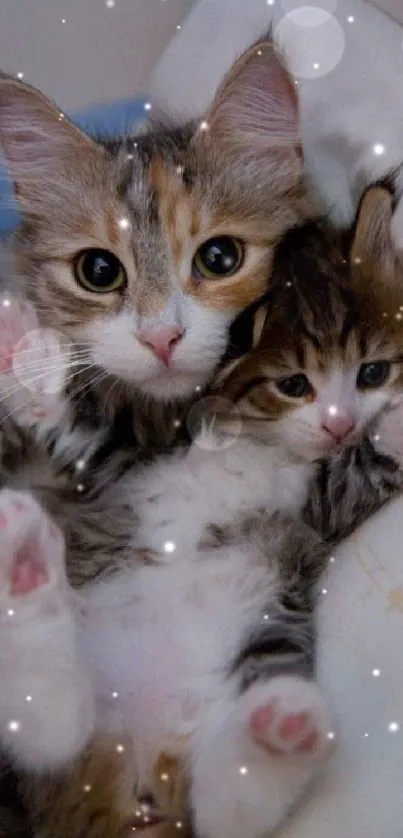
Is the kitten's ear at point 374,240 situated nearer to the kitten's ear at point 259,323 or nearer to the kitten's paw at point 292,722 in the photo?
the kitten's ear at point 259,323

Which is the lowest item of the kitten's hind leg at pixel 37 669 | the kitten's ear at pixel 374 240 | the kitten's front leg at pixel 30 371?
the kitten's hind leg at pixel 37 669

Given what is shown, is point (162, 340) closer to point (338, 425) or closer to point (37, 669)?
point (338, 425)

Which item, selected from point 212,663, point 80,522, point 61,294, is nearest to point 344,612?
point 212,663

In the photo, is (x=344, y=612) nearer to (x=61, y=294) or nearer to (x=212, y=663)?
(x=212, y=663)

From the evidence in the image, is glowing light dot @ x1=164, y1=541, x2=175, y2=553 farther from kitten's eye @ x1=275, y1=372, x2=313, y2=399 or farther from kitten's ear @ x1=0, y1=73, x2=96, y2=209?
kitten's ear @ x1=0, y1=73, x2=96, y2=209

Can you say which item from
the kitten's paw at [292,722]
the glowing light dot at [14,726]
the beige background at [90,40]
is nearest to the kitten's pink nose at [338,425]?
the kitten's paw at [292,722]

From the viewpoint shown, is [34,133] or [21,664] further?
[34,133]
